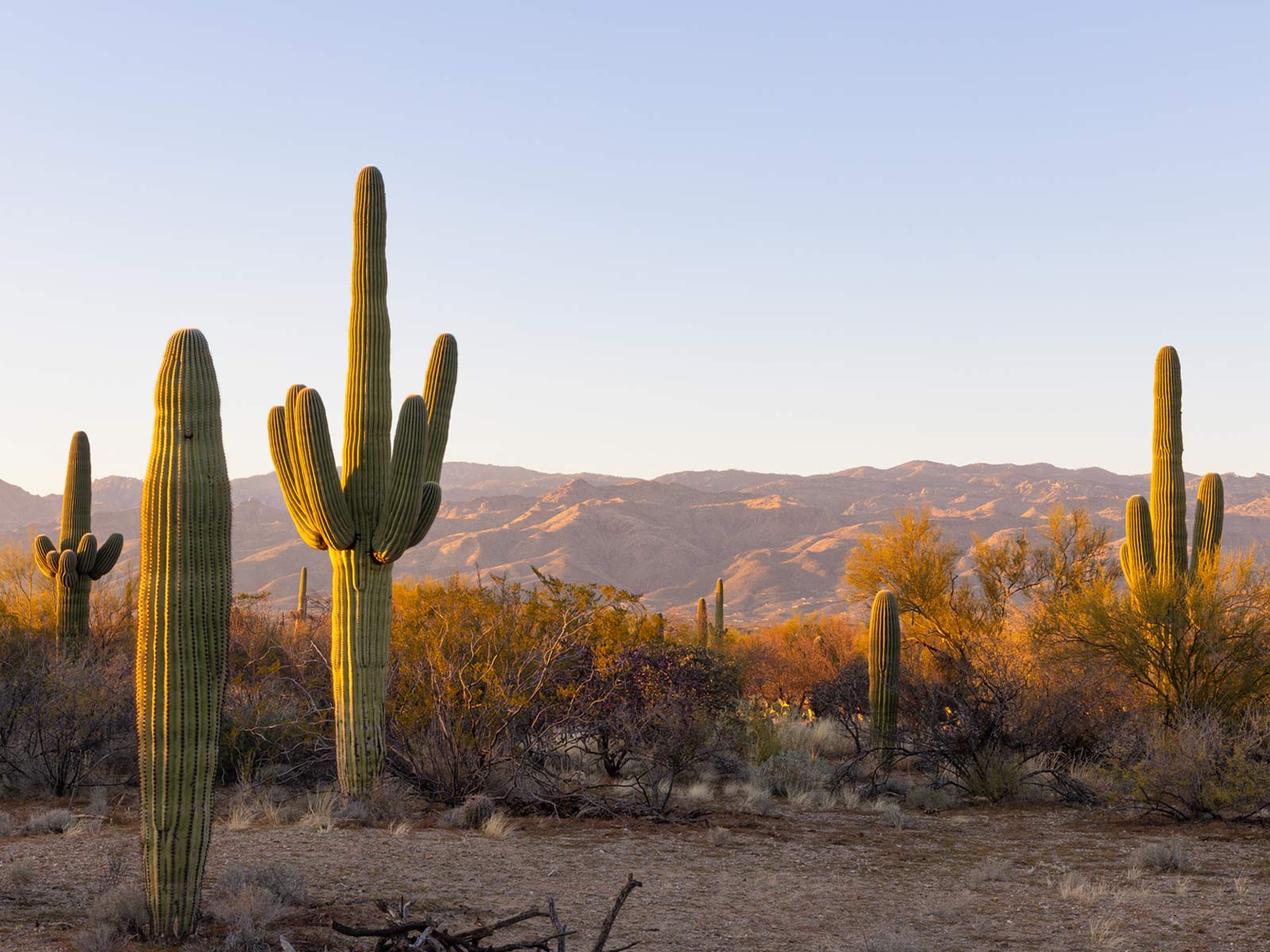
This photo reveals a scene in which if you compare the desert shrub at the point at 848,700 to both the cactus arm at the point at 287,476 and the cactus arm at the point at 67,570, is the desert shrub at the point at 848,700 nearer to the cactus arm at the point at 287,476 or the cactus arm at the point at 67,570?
the cactus arm at the point at 287,476

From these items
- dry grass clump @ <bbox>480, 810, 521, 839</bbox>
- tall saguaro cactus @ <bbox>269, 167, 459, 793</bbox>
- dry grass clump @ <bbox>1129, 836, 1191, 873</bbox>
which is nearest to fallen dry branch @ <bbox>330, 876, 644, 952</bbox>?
dry grass clump @ <bbox>480, 810, 521, 839</bbox>

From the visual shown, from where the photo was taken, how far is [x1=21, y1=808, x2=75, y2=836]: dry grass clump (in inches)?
404

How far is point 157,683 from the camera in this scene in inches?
263

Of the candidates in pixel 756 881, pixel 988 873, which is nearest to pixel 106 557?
pixel 756 881

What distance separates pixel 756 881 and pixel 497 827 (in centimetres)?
265

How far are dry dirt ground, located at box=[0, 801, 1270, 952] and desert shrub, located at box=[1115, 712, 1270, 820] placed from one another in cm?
35

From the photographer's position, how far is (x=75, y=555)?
18.1 meters

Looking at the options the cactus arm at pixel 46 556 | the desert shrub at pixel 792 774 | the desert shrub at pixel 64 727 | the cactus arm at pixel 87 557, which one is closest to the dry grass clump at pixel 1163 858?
the desert shrub at pixel 792 774

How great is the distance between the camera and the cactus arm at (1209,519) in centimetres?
1897

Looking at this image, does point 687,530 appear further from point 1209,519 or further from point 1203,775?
point 1203,775

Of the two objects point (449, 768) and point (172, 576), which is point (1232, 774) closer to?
point (449, 768)

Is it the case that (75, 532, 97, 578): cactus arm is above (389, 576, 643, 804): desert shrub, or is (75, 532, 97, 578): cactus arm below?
above

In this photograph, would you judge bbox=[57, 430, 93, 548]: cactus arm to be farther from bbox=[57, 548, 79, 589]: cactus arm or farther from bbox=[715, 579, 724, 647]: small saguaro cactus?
bbox=[715, 579, 724, 647]: small saguaro cactus

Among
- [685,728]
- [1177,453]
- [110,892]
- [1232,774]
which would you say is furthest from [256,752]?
[1177,453]
